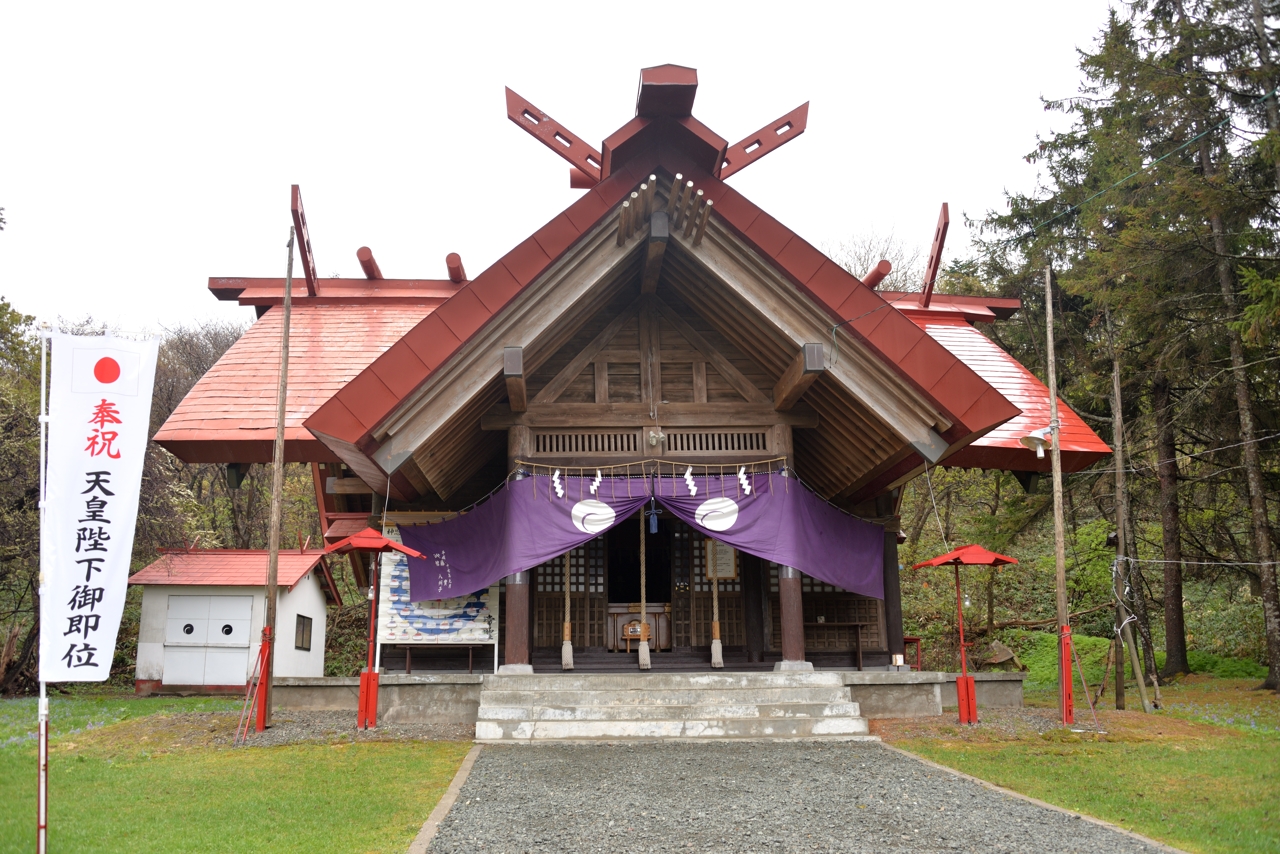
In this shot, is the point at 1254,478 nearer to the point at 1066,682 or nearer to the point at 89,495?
the point at 1066,682

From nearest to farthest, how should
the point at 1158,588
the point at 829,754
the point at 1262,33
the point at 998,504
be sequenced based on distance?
the point at 829,754 < the point at 1262,33 < the point at 1158,588 < the point at 998,504

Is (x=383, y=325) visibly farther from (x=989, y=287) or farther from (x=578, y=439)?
(x=989, y=287)

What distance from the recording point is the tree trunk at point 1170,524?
16.5 metres

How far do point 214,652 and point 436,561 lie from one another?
9809mm

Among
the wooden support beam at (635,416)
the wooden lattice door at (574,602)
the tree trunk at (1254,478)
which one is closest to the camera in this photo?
the wooden support beam at (635,416)

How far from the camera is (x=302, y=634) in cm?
2169

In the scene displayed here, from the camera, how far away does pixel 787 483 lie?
10.9m

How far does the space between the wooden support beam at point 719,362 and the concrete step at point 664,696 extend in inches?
147

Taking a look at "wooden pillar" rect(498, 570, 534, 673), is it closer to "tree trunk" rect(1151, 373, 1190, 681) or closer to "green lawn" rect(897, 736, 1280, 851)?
"green lawn" rect(897, 736, 1280, 851)

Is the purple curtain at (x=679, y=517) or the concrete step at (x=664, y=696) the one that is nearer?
the concrete step at (x=664, y=696)

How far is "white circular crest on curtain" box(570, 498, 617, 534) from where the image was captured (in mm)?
10602

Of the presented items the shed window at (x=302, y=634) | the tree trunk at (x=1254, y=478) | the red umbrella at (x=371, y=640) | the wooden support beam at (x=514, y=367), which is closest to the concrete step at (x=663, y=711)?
the red umbrella at (x=371, y=640)

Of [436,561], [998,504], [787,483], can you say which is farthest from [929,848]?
[998,504]

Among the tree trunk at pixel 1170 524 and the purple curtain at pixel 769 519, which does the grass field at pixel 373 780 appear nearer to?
the purple curtain at pixel 769 519
